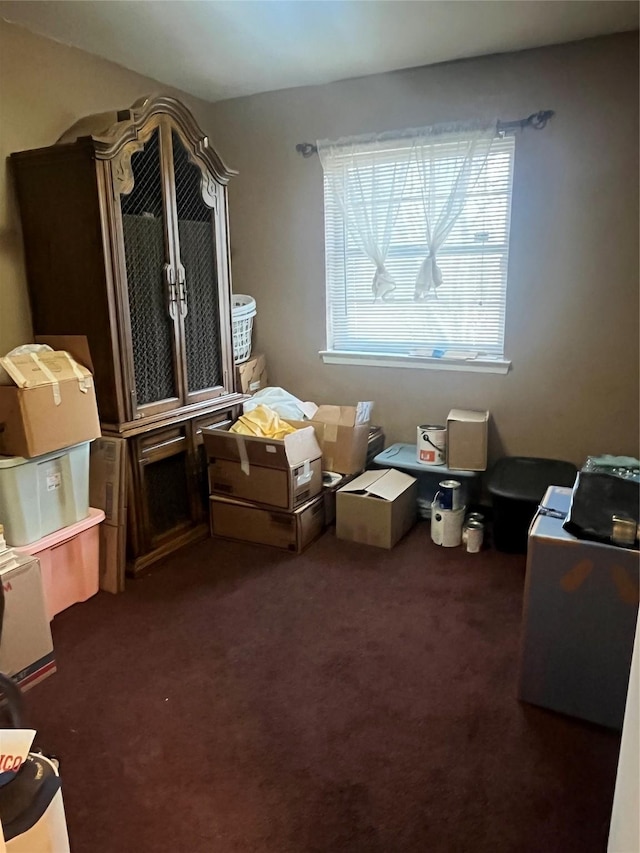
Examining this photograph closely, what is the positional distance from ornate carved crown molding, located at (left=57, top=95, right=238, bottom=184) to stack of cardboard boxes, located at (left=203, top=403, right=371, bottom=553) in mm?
1359

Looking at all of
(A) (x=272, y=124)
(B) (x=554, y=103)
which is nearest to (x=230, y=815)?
(B) (x=554, y=103)

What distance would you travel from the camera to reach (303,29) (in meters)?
2.73

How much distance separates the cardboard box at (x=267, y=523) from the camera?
2988mm

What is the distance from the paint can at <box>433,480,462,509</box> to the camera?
3.02 meters

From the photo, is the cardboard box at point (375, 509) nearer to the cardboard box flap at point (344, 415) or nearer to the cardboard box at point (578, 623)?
the cardboard box flap at point (344, 415)

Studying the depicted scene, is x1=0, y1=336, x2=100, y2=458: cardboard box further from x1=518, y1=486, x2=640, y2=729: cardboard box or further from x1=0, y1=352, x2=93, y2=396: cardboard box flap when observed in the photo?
x1=518, y1=486, x2=640, y2=729: cardboard box

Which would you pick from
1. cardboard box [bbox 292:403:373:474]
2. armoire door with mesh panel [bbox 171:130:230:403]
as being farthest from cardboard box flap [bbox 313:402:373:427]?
armoire door with mesh panel [bbox 171:130:230:403]

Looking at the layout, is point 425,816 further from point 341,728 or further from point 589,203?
point 589,203

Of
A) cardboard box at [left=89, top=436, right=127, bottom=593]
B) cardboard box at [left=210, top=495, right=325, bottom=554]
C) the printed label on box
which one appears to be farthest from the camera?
cardboard box at [left=210, top=495, right=325, bottom=554]

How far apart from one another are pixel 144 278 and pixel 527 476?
2.15m

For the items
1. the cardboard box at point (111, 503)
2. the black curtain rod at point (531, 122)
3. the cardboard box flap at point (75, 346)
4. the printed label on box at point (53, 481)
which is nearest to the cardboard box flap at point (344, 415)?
the cardboard box at point (111, 503)

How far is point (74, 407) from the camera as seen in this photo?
2381 millimetres

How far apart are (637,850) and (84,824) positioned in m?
1.30

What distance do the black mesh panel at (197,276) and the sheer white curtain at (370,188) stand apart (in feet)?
3.00
